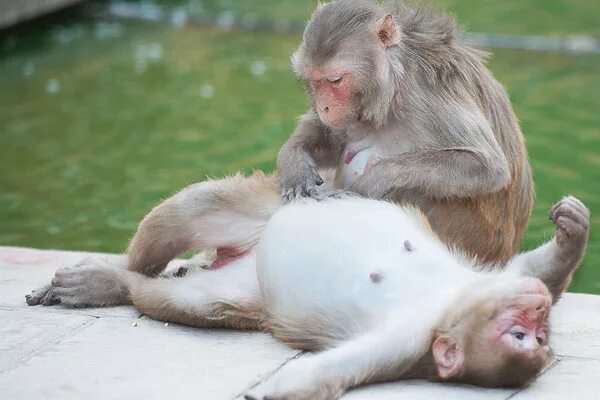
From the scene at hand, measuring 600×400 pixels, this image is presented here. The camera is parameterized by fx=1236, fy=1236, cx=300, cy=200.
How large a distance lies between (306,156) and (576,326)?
48.8 inches

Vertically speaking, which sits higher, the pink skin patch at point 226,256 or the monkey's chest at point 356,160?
the monkey's chest at point 356,160

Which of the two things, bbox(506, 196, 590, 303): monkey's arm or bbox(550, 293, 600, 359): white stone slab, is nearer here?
bbox(506, 196, 590, 303): monkey's arm

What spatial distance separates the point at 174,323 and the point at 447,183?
1151 millimetres

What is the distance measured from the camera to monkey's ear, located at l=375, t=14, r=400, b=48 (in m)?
4.64

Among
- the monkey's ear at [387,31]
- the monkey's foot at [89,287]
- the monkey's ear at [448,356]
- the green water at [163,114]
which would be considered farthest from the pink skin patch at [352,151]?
the green water at [163,114]

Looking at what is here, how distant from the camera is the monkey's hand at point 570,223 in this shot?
428 cm

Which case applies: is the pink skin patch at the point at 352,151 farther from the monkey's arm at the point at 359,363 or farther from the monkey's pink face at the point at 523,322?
the monkey's pink face at the point at 523,322

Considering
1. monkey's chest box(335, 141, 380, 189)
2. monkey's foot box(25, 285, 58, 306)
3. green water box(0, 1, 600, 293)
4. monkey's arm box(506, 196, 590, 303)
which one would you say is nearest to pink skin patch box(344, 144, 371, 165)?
monkey's chest box(335, 141, 380, 189)

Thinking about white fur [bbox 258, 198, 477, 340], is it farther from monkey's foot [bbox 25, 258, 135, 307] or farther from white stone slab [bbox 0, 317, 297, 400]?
monkey's foot [bbox 25, 258, 135, 307]

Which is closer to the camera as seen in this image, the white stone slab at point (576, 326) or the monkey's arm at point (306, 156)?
the white stone slab at point (576, 326)

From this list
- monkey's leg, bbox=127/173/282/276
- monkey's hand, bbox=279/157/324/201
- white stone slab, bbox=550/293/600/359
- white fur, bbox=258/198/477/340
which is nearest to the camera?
white fur, bbox=258/198/477/340

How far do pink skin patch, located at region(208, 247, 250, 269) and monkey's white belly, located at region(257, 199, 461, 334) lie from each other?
1.23ft

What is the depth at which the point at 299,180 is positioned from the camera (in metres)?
4.79

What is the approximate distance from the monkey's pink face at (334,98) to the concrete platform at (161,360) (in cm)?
88
